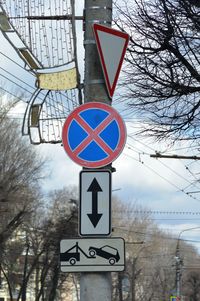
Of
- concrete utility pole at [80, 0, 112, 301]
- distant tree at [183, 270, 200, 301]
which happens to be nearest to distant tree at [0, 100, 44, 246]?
concrete utility pole at [80, 0, 112, 301]

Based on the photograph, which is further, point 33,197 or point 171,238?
point 171,238

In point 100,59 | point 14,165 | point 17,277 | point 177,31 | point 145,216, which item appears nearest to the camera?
point 100,59

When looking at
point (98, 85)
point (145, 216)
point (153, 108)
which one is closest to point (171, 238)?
point (145, 216)

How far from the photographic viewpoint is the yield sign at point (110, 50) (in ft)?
19.0

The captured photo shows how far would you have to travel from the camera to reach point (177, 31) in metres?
9.74

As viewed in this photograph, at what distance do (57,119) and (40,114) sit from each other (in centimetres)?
22

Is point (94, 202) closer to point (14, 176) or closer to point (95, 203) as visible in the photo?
point (95, 203)

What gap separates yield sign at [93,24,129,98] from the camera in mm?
5777

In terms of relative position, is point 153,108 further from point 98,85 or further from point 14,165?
point 14,165

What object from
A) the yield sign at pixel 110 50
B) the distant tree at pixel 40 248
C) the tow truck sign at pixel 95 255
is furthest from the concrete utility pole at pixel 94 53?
the distant tree at pixel 40 248

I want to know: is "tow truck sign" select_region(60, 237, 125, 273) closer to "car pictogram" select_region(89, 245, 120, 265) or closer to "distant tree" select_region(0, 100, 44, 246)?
"car pictogram" select_region(89, 245, 120, 265)

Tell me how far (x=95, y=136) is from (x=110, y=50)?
0.77 meters

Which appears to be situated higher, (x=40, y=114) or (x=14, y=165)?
(x=14, y=165)

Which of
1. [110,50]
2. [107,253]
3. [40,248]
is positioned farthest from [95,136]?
[40,248]
